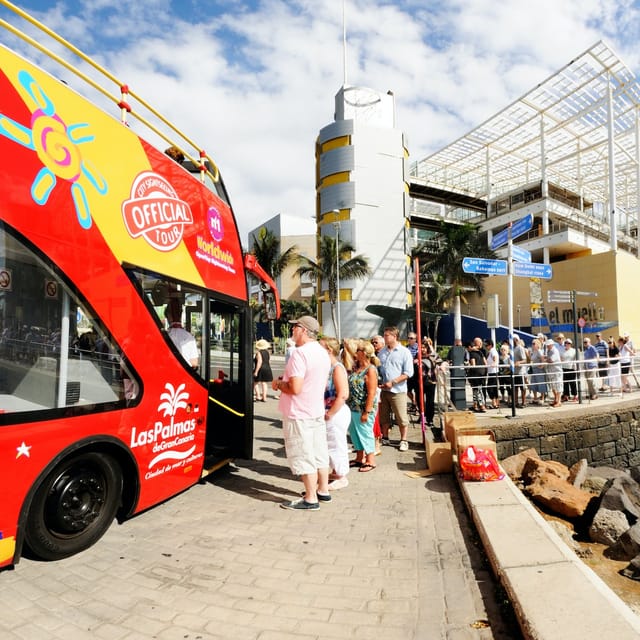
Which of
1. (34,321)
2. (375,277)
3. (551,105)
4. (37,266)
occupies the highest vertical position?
(551,105)

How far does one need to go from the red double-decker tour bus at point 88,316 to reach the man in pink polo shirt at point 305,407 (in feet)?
3.22

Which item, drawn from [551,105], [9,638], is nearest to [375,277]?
[551,105]

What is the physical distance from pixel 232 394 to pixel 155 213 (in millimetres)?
2707

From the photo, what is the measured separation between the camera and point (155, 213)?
169 inches

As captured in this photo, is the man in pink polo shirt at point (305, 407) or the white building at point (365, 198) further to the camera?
the white building at point (365, 198)

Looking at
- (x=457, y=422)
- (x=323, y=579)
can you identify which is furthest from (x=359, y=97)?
(x=323, y=579)

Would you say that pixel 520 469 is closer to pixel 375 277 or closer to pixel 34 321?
pixel 34 321

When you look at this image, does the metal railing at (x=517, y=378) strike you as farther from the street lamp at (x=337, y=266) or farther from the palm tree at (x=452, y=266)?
the palm tree at (x=452, y=266)

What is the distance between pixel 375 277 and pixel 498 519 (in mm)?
28843

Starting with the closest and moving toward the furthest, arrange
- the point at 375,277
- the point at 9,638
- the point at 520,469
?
the point at 9,638
the point at 520,469
the point at 375,277

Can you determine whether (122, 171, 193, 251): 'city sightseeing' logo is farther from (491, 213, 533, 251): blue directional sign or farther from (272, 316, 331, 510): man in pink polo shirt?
(491, 213, 533, 251): blue directional sign

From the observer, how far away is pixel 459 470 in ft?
18.2

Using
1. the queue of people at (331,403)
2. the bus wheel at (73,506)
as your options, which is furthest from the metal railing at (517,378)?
the bus wheel at (73,506)

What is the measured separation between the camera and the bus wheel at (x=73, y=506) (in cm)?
324
